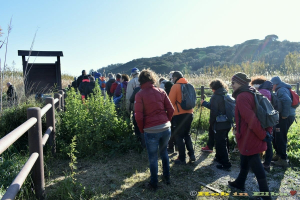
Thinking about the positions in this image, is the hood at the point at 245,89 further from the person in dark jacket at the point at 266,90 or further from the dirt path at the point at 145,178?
the dirt path at the point at 145,178

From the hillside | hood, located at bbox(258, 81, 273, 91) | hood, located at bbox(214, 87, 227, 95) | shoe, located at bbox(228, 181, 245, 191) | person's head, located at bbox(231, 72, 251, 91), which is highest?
the hillside

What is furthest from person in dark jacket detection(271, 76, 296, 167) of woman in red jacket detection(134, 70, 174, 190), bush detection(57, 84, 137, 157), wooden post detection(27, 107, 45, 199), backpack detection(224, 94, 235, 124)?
wooden post detection(27, 107, 45, 199)

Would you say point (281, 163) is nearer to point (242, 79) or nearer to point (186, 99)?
point (186, 99)

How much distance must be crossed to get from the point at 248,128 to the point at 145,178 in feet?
6.54

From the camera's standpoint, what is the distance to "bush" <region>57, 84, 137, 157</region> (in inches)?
203

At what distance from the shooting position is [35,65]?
28.2 ft

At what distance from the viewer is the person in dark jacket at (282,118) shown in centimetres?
459

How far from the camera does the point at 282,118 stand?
476 centimetres

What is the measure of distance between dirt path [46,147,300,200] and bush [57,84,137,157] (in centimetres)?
29

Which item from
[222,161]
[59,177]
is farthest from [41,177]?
[222,161]

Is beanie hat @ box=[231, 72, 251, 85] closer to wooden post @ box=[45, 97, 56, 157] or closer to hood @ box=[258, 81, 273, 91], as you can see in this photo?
hood @ box=[258, 81, 273, 91]

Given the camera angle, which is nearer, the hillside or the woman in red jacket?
the woman in red jacket

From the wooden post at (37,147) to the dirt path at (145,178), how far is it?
18.2 inches

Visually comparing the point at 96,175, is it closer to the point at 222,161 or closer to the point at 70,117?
the point at 70,117
